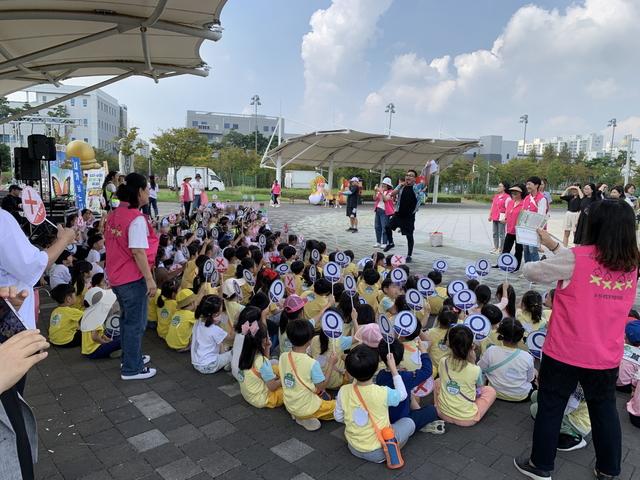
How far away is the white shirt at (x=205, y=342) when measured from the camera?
397 cm

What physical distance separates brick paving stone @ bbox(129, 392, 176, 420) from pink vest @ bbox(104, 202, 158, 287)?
0.95 metres

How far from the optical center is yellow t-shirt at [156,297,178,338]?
15.8ft

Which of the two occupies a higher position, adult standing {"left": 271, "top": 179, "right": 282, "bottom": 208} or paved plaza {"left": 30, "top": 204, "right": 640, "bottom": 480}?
adult standing {"left": 271, "top": 179, "right": 282, "bottom": 208}

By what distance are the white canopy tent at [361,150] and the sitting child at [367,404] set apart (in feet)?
60.4

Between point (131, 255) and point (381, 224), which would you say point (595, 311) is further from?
point (381, 224)

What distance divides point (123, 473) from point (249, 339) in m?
1.18

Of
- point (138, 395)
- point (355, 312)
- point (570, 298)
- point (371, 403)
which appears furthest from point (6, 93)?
point (570, 298)

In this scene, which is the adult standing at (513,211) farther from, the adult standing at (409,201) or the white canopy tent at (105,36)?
the white canopy tent at (105,36)

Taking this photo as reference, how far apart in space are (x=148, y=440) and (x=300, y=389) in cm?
110

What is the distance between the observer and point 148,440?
2.95m

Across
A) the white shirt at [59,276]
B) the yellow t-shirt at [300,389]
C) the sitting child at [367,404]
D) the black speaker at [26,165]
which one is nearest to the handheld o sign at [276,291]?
the yellow t-shirt at [300,389]

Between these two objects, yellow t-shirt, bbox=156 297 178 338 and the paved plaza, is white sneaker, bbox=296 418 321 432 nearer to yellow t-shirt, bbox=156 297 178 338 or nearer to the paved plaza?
the paved plaza

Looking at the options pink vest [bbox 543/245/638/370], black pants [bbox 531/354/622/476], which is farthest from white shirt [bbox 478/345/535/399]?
pink vest [bbox 543/245/638/370]

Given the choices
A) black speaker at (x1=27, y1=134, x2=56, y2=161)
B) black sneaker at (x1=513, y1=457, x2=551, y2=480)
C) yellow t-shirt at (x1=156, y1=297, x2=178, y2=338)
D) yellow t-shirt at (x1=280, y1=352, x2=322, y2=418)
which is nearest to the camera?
black sneaker at (x1=513, y1=457, x2=551, y2=480)
